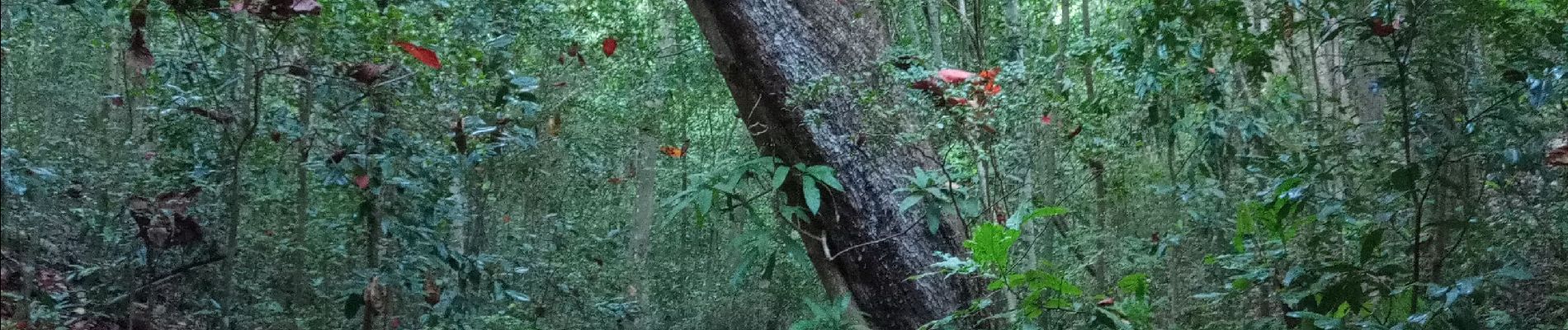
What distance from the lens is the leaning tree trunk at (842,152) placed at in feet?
12.3

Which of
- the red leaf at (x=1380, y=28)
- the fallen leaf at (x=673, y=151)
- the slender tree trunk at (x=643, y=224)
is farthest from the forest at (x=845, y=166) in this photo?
the fallen leaf at (x=673, y=151)

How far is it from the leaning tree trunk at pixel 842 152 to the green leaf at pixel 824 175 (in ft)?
0.53

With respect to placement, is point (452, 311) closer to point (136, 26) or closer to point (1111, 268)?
point (136, 26)

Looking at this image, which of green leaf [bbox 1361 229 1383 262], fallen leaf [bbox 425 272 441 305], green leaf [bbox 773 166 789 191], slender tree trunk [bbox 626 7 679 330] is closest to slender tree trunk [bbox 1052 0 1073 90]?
green leaf [bbox 773 166 789 191]

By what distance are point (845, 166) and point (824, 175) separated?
0.21m

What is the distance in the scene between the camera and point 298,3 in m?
2.92

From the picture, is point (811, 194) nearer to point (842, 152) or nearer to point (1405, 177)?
point (842, 152)

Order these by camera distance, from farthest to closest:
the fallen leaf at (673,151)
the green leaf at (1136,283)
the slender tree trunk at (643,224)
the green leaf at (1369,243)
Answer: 1. the fallen leaf at (673,151)
2. the slender tree trunk at (643,224)
3. the green leaf at (1136,283)
4. the green leaf at (1369,243)

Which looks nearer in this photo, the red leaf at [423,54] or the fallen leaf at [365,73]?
the fallen leaf at [365,73]

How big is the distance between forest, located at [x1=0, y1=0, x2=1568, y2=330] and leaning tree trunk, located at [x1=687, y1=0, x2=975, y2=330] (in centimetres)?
1

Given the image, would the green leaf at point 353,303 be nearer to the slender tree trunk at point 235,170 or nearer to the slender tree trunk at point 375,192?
the slender tree trunk at point 375,192

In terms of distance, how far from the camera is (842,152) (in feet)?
12.3

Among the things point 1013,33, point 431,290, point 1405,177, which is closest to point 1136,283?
point 1405,177

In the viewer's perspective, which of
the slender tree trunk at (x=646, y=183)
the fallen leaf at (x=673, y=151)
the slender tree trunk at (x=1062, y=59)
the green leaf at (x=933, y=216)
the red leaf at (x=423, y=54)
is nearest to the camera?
the green leaf at (x=933, y=216)
